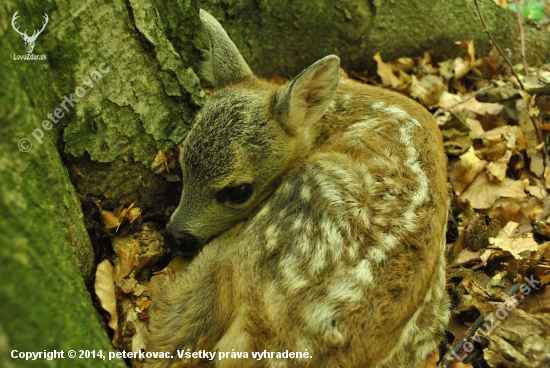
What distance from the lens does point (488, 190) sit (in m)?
4.47

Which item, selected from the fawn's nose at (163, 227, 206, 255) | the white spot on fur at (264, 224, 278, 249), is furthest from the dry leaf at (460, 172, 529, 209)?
the fawn's nose at (163, 227, 206, 255)

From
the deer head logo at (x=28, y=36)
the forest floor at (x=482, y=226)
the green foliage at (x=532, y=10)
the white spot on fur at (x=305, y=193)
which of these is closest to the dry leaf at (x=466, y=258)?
the forest floor at (x=482, y=226)

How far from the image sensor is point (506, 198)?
444 centimetres

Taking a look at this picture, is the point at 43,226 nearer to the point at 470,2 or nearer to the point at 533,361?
the point at 533,361

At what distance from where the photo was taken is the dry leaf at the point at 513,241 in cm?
380

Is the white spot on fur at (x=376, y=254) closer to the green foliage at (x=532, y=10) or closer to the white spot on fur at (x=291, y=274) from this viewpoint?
the white spot on fur at (x=291, y=274)

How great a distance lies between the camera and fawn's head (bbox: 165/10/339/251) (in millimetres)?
3680

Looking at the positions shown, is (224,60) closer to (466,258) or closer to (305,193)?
(305,193)

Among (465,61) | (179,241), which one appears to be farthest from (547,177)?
(179,241)

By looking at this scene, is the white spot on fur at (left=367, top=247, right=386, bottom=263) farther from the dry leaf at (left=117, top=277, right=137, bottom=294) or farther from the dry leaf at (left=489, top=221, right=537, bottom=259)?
the dry leaf at (left=117, top=277, right=137, bottom=294)

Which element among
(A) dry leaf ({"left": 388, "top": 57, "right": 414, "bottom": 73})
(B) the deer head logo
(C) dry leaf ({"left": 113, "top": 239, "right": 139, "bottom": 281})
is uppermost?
(B) the deer head logo

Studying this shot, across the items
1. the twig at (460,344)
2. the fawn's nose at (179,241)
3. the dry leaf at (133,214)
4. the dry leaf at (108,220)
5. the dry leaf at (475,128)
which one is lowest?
the twig at (460,344)

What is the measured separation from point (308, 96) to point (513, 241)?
199 centimetres

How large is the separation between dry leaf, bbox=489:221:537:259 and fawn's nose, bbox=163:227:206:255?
7.71ft
